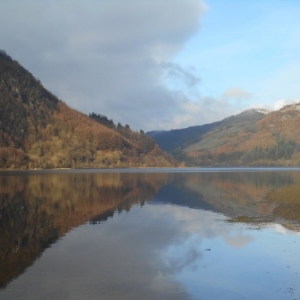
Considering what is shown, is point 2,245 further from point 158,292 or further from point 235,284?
point 235,284

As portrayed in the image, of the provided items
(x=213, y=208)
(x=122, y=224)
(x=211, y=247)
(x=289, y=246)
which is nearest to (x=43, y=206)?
(x=122, y=224)

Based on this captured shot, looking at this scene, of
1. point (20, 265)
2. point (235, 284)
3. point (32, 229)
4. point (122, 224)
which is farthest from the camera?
point (122, 224)

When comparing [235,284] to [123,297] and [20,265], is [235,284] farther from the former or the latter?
[20,265]

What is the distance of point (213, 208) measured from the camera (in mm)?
58719

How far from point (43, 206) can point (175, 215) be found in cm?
1821

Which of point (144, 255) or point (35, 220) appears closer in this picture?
point (144, 255)

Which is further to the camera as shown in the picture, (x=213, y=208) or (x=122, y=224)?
(x=213, y=208)

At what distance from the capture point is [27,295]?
20.1 meters

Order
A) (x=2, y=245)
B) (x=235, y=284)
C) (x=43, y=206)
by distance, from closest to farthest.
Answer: (x=235, y=284) → (x=2, y=245) → (x=43, y=206)

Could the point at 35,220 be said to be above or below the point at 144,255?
above

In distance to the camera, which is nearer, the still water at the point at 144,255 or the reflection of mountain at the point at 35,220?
the still water at the point at 144,255

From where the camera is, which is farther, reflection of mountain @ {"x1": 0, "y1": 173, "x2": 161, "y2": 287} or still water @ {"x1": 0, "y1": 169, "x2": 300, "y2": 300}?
reflection of mountain @ {"x1": 0, "y1": 173, "x2": 161, "y2": 287}

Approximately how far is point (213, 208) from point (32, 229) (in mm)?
28541

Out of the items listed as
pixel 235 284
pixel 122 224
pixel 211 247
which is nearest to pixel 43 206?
pixel 122 224
